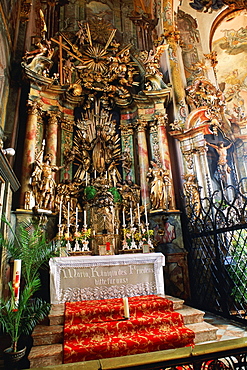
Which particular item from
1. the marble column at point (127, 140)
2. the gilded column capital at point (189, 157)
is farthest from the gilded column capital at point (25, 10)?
the gilded column capital at point (189, 157)

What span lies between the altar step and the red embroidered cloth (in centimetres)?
12

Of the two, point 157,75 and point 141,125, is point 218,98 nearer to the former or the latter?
point 157,75

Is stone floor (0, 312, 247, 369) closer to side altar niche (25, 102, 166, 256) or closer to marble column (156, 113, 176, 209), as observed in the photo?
side altar niche (25, 102, 166, 256)

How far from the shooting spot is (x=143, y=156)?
26.7 ft

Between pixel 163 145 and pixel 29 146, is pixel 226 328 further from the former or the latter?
pixel 29 146

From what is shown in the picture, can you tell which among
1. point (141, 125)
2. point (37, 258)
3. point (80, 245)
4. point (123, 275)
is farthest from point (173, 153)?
point (37, 258)

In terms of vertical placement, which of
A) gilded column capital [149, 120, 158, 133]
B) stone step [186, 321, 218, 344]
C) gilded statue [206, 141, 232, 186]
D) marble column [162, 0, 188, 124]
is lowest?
stone step [186, 321, 218, 344]

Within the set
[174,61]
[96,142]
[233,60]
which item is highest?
[233,60]

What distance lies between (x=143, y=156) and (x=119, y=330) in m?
5.46

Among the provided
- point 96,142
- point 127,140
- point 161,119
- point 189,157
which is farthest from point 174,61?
point 96,142

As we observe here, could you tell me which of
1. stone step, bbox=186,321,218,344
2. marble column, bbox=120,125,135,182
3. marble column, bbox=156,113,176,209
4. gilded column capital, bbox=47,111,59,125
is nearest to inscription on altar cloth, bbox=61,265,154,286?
stone step, bbox=186,321,218,344

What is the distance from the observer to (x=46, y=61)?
7.90 metres

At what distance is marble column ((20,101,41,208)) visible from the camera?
257 inches

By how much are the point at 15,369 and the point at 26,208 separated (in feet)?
12.4
